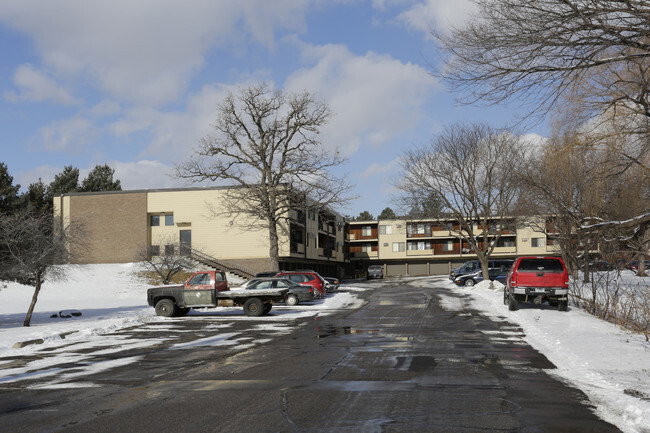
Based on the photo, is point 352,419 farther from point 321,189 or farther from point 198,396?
point 321,189

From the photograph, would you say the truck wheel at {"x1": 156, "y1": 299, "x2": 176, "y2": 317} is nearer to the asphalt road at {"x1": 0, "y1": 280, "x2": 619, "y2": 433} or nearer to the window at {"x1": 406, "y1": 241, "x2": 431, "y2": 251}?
the asphalt road at {"x1": 0, "y1": 280, "x2": 619, "y2": 433}

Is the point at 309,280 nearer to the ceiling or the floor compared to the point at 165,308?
nearer to the ceiling

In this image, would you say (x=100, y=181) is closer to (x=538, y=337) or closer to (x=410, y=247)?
(x=410, y=247)

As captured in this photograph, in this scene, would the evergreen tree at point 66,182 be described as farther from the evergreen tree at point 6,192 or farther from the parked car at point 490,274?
the parked car at point 490,274

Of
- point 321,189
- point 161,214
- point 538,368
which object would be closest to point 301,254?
point 161,214

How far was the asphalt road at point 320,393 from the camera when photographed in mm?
6742

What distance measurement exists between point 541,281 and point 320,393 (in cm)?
1571

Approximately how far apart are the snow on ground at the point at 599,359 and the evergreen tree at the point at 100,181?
2973 inches

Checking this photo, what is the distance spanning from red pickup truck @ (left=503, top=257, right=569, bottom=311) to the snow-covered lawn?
0.62 metres

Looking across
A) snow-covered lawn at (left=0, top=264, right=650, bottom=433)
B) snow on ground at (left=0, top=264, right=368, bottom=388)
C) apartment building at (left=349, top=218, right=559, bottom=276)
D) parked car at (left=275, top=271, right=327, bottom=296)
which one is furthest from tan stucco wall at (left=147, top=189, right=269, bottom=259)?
apartment building at (left=349, top=218, right=559, bottom=276)

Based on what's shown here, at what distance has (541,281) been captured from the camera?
859 inches

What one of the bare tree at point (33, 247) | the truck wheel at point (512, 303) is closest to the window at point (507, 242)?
the truck wheel at point (512, 303)

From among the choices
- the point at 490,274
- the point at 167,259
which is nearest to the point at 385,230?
the point at 490,274

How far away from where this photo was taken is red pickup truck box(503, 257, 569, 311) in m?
21.6
